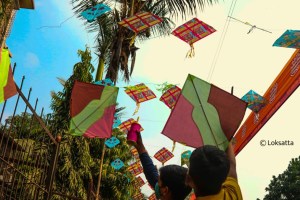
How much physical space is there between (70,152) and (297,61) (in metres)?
8.83

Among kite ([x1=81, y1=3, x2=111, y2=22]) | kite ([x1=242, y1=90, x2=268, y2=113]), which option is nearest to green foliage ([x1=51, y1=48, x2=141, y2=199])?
kite ([x1=81, y1=3, x2=111, y2=22])

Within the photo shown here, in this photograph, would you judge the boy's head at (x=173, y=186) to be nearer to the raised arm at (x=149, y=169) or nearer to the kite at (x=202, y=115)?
the raised arm at (x=149, y=169)

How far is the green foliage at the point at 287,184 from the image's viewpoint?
3369cm

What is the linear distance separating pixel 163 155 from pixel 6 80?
1251cm

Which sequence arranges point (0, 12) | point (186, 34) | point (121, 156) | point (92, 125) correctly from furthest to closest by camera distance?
point (121, 156)
point (186, 34)
point (92, 125)
point (0, 12)

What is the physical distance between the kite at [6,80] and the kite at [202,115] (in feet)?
5.50

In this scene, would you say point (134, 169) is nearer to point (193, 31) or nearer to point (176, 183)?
point (193, 31)

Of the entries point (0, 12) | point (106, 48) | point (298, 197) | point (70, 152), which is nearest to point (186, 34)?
point (0, 12)

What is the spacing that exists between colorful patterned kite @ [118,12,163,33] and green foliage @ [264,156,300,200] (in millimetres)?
31439

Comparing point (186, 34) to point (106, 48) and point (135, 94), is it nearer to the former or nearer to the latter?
point (135, 94)

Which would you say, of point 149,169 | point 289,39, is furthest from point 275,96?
point 149,169

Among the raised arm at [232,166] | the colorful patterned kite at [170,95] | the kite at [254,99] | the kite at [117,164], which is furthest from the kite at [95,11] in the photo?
the kite at [117,164]

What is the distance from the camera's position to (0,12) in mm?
4383

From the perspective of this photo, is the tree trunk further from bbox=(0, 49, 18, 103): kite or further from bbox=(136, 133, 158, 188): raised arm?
bbox=(136, 133, 158, 188): raised arm
